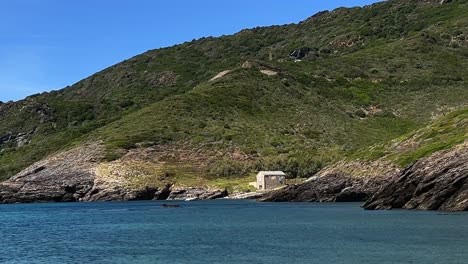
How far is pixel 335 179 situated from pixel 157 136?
77352 mm

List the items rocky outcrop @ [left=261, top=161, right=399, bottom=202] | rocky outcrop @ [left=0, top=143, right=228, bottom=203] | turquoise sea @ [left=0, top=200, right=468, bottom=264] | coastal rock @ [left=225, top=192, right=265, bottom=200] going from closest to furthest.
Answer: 1. turquoise sea @ [left=0, top=200, right=468, bottom=264]
2. rocky outcrop @ [left=261, top=161, right=399, bottom=202]
3. coastal rock @ [left=225, top=192, right=265, bottom=200]
4. rocky outcrop @ [left=0, top=143, right=228, bottom=203]

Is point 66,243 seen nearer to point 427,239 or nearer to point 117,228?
point 117,228

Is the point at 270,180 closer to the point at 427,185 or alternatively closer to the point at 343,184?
the point at 343,184

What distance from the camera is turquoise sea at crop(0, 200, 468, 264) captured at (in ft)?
175

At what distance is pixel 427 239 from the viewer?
6094 centimetres

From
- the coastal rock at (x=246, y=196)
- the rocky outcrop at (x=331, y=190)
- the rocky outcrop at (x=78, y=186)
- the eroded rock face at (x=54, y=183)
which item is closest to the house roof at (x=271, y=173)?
the coastal rock at (x=246, y=196)

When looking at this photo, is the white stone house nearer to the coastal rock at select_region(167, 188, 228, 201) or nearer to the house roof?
the house roof

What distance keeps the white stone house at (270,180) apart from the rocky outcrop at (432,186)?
50.8m

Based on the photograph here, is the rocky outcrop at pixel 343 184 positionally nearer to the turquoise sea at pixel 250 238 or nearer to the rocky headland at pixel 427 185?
the rocky headland at pixel 427 185

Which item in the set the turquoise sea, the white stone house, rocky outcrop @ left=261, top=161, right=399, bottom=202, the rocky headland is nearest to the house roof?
the white stone house

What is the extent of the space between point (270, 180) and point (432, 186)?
63103mm

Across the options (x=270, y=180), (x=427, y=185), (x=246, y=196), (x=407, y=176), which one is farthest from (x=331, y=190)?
(x=427, y=185)

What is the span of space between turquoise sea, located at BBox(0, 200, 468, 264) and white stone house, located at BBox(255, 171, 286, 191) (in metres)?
50.5

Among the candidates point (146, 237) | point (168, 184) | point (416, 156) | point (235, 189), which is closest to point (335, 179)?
point (416, 156)
